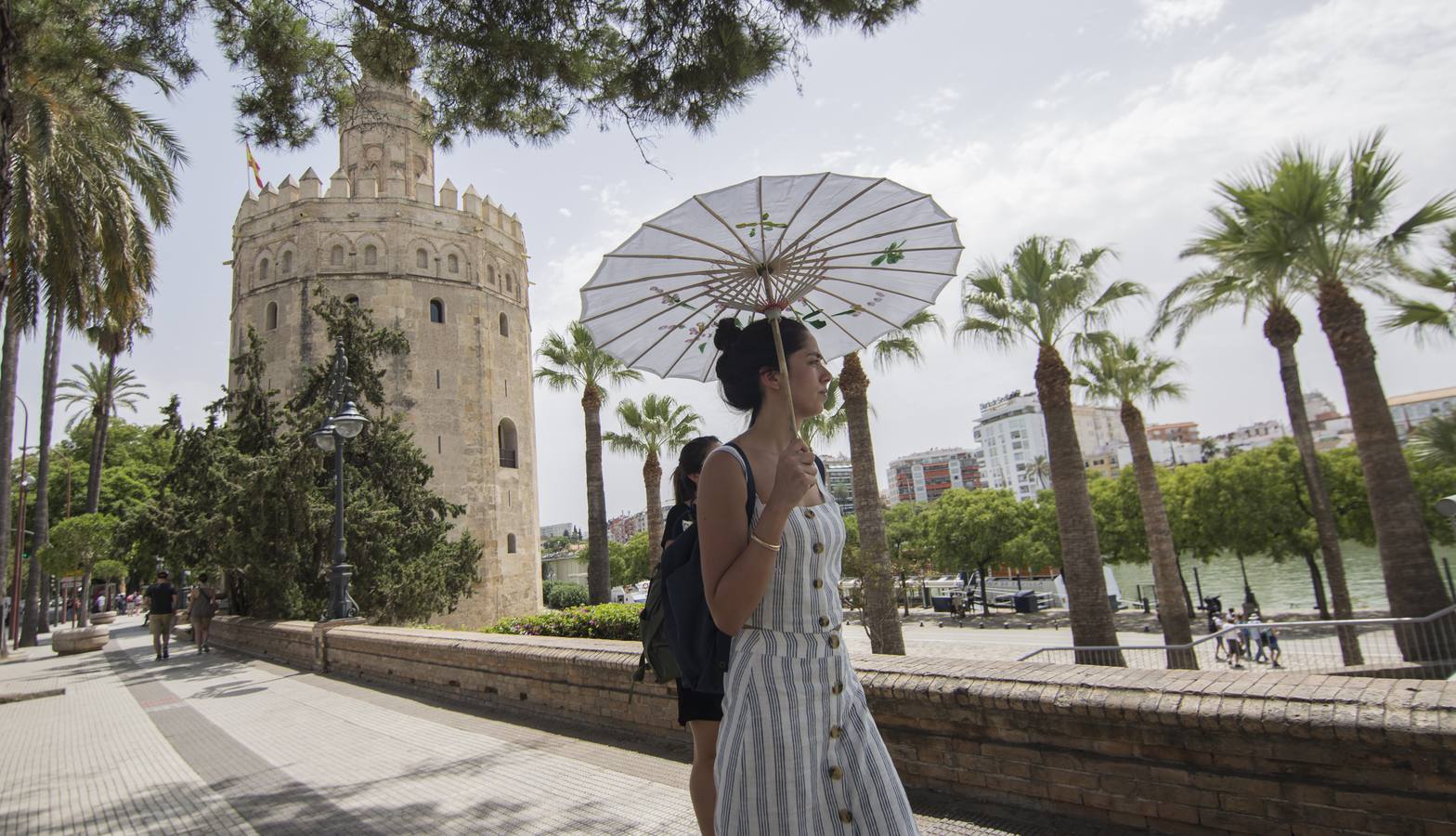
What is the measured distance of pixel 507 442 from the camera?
94.9 feet

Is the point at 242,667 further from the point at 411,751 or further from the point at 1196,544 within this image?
the point at 1196,544

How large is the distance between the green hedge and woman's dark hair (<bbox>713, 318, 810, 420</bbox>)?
36.9ft

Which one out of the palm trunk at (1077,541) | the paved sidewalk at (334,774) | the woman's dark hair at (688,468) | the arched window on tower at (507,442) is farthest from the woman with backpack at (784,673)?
the arched window on tower at (507,442)

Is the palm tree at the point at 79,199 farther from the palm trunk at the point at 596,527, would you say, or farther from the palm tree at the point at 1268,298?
the palm tree at the point at 1268,298

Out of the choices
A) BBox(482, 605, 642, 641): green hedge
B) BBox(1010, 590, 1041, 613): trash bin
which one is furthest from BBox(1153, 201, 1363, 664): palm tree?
BBox(1010, 590, 1041, 613): trash bin

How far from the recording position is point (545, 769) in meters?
4.70

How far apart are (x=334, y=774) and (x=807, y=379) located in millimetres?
4676

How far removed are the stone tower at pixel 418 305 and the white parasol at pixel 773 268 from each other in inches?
947

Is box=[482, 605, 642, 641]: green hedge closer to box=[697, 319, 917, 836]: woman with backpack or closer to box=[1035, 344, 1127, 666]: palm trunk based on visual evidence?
box=[1035, 344, 1127, 666]: palm trunk

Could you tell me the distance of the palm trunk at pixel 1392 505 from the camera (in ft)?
34.4

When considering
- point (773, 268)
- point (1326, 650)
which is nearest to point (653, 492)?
point (1326, 650)

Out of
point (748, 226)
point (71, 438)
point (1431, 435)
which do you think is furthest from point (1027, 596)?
point (71, 438)

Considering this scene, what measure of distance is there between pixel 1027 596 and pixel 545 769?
109ft

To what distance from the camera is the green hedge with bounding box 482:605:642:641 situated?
13273mm
